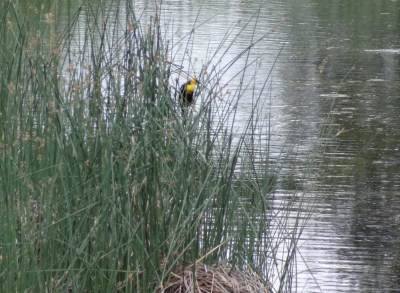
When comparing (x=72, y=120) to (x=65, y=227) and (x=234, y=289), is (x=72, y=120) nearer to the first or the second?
(x=65, y=227)

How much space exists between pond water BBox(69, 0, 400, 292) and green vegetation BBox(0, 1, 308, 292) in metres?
0.25

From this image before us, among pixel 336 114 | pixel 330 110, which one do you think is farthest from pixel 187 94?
pixel 336 114

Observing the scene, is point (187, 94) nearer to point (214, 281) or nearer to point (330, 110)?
point (330, 110)

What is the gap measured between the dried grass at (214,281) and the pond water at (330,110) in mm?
326

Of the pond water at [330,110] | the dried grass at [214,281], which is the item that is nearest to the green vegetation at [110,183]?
the dried grass at [214,281]

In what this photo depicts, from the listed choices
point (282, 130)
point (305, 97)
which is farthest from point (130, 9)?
point (305, 97)

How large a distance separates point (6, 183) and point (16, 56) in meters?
0.77

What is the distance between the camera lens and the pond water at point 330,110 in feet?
15.0

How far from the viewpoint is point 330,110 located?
12.7 feet

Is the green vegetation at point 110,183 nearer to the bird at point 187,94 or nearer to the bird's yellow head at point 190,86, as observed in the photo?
the bird at point 187,94

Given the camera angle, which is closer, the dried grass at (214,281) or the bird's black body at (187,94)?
the dried grass at (214,281)

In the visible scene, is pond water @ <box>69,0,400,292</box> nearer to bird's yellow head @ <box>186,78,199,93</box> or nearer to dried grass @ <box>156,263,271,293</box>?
bird's yellow head @ <box>186,78,199,93</box>

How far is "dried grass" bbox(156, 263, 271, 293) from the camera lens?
10.8 ft

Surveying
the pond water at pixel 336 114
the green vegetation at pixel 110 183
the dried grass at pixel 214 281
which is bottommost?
the pond water at pixel 336 114
